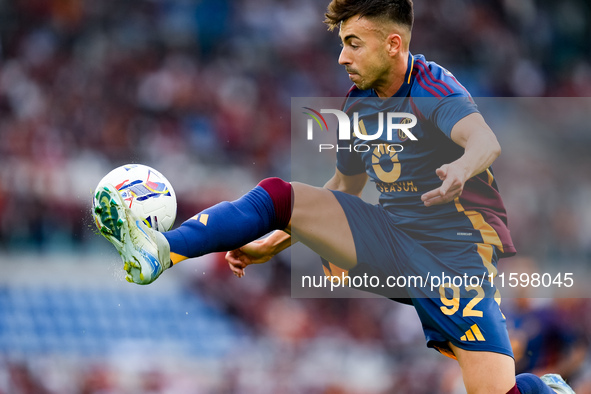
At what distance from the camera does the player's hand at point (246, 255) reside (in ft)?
13.0

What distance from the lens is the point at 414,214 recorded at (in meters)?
3.76

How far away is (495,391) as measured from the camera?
3.46 metres

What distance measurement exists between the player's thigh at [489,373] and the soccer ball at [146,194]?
1.64 metres

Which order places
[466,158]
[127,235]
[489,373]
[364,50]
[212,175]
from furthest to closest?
[212,175] → [364,50] → [489,373] → [466,158] → [127,235]

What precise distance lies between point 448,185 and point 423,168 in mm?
699

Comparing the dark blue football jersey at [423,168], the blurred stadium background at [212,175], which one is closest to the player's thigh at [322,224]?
the dark blue football jersey at [423,168]

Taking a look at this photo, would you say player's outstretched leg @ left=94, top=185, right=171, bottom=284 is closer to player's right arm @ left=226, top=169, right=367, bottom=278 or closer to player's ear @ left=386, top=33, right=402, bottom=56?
player's right arm @ left=226, top=169, right=367, bottom=278

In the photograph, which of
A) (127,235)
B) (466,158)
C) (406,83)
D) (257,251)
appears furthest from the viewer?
(257,251)

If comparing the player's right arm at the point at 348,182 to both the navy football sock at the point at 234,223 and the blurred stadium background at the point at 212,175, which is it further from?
the blurred stadium background at the point at 212,175

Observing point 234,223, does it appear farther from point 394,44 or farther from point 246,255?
point 394,44

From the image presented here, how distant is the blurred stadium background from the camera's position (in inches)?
294

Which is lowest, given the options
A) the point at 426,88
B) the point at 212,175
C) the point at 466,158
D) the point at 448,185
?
the point at 212,175

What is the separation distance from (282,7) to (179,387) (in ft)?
19.6

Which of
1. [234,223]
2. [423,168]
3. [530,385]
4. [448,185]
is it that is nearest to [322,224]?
[234,223]
